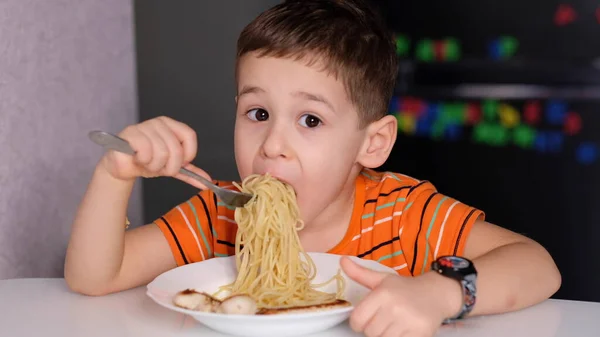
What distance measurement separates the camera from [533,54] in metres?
3.66

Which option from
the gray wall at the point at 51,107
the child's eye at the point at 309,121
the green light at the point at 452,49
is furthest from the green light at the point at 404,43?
the child's eye at the point at 309,121

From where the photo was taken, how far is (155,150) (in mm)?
1236

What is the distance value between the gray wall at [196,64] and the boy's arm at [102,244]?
203 cm

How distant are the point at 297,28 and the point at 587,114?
240 centimetres

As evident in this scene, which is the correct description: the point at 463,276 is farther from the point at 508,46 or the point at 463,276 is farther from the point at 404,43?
the point at 404,43

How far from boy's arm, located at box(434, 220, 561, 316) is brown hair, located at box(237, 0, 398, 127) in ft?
1.08

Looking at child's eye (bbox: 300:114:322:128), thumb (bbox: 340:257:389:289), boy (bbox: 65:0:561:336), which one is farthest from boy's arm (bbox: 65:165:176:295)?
thumb (bbox: 340:257:389:289)

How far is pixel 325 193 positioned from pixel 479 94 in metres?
2.48

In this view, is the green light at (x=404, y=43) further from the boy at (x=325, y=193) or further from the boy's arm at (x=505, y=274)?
the boy's arm at (x=505, y=274)

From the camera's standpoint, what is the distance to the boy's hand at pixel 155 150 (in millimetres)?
1237

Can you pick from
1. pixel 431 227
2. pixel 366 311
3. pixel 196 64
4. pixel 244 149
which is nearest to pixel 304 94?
pixel 244 149

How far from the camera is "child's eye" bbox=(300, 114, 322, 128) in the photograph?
1.44 m

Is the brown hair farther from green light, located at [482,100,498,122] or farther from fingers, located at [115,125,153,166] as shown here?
green light, located at [482,100,498,122]

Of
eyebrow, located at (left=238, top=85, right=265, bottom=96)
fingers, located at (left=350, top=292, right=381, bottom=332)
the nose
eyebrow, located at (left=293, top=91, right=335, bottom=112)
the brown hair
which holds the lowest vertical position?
fingers, located at (left=350, top=292, right=381, bottom=332)
